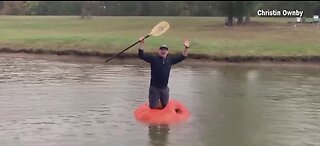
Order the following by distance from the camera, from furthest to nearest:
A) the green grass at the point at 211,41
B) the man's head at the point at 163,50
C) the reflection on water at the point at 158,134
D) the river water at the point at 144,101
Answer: the green grass at the point at 211,41, the man's head at the point at 163,50, the river water at the point at 144,101, the reflection on water at the point at 158,134

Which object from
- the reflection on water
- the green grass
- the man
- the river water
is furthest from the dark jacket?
the green grass

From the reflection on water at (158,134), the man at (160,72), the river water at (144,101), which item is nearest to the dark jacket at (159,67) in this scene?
the man at (160,72)

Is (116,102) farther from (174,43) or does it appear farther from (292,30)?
(292,30)

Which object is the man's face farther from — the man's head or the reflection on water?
the reflection on water

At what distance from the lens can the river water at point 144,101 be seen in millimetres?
12234

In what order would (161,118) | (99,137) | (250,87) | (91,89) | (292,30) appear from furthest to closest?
(292,30)
(250,87)
(91,89)
(161,118)
(99,137)

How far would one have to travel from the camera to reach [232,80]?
22922 millimetres

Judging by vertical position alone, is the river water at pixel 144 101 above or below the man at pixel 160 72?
below

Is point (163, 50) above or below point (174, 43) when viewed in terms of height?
above

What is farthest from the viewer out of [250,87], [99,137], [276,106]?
[250,87]

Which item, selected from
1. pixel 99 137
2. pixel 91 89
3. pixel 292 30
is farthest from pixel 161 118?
pixel 292 30

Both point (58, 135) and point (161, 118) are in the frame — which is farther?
point (161, 118)

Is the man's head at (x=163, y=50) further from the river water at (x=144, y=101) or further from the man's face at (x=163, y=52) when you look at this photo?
the river water at (x=144, y=101)

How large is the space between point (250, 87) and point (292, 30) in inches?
858
